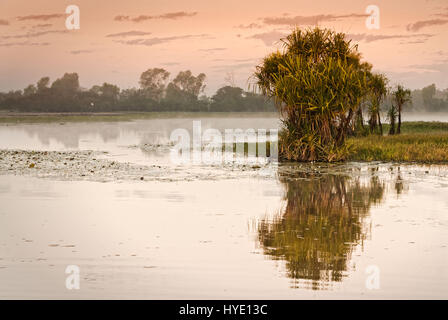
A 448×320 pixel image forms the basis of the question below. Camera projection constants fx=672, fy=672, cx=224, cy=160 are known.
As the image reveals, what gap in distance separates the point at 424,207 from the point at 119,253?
A: 23.1 ft

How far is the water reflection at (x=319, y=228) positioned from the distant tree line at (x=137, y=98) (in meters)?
87.8

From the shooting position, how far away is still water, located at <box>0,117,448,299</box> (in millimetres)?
8047

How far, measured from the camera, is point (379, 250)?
32.1 feet

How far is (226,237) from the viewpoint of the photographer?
10711mm

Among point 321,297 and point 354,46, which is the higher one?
point 354,46

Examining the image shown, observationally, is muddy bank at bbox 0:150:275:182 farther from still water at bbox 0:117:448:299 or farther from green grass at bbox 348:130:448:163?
green grass at bbox 348:130:448:163

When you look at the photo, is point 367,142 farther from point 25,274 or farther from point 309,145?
point 25,274

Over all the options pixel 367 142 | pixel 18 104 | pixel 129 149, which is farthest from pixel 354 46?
pixel 18 104

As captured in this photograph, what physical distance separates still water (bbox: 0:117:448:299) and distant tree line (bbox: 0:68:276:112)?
8817cm

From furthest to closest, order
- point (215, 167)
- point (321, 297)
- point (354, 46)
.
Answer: point (354, 46), point (215, 167), point (321, 297)

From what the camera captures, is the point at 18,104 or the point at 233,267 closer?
the point at 233,267

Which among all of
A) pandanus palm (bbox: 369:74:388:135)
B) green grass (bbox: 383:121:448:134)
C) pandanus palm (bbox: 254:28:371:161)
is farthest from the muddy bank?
green grass (bbox: 383:121:448:134)

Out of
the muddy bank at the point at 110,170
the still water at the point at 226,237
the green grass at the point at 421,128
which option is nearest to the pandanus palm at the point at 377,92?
the green grass at the point at 421,128

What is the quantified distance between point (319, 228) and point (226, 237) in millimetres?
1781
